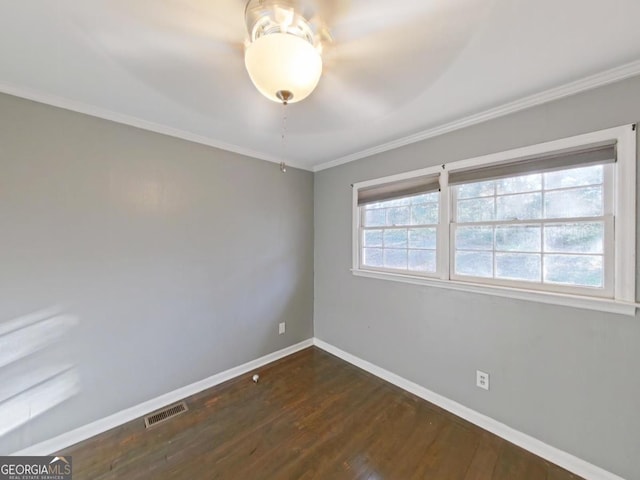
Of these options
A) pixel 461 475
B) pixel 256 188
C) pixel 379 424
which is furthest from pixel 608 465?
pixel 256 188

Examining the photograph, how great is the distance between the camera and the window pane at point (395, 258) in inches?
98.9

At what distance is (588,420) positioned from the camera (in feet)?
5.04

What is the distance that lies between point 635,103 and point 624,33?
0.45m

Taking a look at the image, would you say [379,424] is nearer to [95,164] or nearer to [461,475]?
[461,475]

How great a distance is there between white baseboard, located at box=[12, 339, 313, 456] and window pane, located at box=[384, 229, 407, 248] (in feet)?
6.05

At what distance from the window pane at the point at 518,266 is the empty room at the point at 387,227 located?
Result: 0.04ft

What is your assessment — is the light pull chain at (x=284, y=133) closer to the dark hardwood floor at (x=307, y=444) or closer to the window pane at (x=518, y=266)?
the window pane at (x=518, y=266)

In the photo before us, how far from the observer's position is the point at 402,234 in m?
2.53

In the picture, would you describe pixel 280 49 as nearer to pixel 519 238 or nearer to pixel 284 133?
pixel 284 133

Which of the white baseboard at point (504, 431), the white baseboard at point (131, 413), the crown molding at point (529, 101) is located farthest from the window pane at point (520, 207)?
the white baseboard at point (131, 413)

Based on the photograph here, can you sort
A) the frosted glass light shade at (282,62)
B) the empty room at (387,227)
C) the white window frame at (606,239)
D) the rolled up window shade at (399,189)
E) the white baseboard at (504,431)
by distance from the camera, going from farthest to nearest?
the rolled up window shade at (399,189) < the white baseboard at (504,431) < the white window frame at (606,239) < the empty room at (387,227) < the frosted glass light shade at (282,62)

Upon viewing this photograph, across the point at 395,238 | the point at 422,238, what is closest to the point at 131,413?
the point at 395,238

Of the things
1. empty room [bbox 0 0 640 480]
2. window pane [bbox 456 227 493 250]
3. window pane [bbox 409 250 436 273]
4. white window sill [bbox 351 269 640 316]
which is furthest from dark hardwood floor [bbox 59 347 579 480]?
window pane [bbox 456 227 493 250]

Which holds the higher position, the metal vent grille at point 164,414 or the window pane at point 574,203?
the window pane at point 574,203
